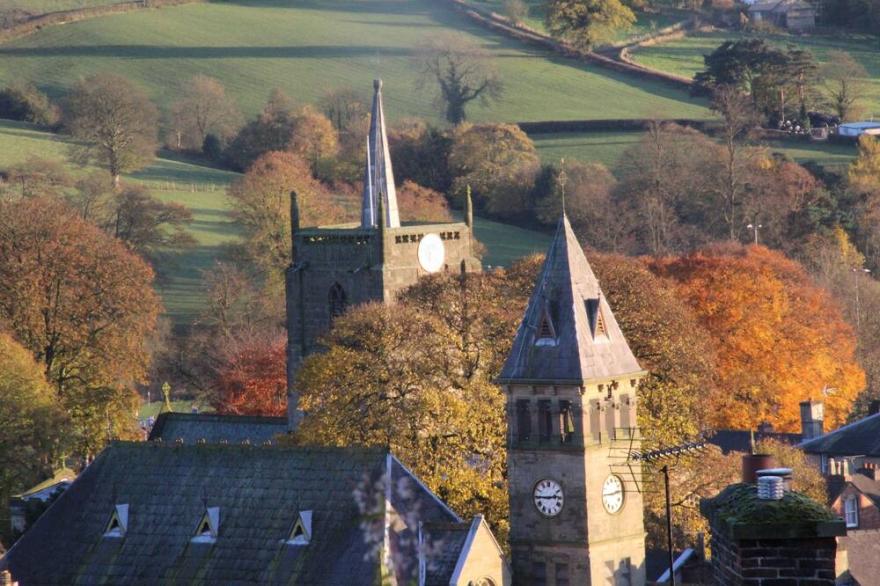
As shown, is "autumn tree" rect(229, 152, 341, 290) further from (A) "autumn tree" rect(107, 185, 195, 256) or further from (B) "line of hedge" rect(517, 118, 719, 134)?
(B) "line of hedge" rect(517, 118, 719, 134)

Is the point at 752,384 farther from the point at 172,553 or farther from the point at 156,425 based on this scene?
the point at 172,553

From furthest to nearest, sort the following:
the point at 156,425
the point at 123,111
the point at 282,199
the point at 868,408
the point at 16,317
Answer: the point at 123,111
the point at 282,199
the point at 868,408
the point at 16,317
the point at 156,425

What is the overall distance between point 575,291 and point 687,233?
3106 inches

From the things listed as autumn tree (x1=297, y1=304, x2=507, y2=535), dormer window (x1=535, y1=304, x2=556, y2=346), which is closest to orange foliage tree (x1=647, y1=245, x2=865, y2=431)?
autumn tree (x1=297, y1=304, x2=507, y2=535)

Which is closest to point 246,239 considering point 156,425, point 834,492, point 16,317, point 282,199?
point 282,199

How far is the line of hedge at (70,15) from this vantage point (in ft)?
616

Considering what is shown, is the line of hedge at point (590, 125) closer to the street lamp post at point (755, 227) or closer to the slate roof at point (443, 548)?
the street lamp post at point (755, 227)

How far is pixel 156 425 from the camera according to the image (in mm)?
79562

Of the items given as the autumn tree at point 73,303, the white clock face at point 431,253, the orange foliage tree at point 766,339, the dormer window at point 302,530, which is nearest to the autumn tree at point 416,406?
the dormer window at point 302,530

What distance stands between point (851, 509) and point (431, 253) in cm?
2499

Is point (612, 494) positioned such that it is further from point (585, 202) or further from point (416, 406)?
point (585, 202)

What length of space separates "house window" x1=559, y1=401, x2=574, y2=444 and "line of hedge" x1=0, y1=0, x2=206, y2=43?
138 meters

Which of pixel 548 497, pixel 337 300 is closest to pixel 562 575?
pixel 548 497

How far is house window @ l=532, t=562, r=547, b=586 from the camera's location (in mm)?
54500
